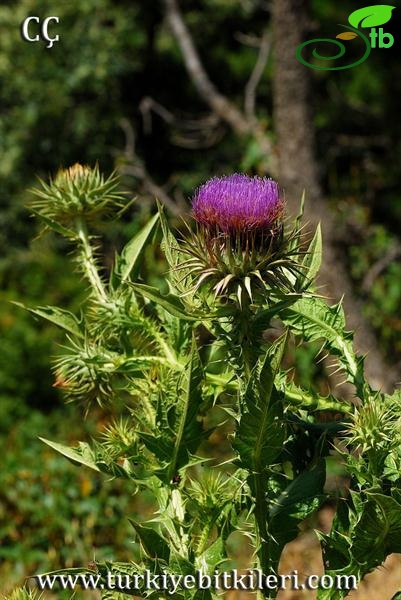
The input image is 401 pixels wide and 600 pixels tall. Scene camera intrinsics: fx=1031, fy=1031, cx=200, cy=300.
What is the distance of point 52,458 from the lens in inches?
235

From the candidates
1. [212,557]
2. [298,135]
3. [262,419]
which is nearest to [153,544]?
[212,557]

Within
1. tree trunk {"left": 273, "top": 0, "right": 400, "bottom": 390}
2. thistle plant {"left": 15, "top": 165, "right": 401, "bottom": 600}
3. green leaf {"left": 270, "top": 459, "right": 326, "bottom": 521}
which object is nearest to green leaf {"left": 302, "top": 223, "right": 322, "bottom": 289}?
thistle plant {"left": 15, "top": 165, "right": 401, "bottom": 600}

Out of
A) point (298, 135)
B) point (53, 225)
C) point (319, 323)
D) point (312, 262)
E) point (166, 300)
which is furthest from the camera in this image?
point (298, 135)

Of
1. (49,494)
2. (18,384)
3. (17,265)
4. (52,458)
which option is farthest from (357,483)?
(17,265)

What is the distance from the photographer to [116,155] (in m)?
8.31

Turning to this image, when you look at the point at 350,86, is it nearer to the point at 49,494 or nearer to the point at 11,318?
the point at 11,318

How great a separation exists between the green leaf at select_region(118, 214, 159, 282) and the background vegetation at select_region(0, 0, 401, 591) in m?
2.52

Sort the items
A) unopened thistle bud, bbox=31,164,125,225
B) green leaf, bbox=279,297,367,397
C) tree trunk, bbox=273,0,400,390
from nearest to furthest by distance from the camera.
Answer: green leaf, bbox=279,297,367,397, unopened thistle bud, bbox=31,164,125,225, tree trunk, bbox=273,0,400,390

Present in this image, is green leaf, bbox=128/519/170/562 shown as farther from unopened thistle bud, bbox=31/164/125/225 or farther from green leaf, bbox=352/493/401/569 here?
unopened thistle bud, bbox=31/164/125/225

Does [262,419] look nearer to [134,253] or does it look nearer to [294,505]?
[294,505]

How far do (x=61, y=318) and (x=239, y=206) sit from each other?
0.78 meters

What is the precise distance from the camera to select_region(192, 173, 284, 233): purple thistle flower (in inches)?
90.8

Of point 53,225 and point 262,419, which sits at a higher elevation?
point 53,225

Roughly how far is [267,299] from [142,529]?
621 millimetres
